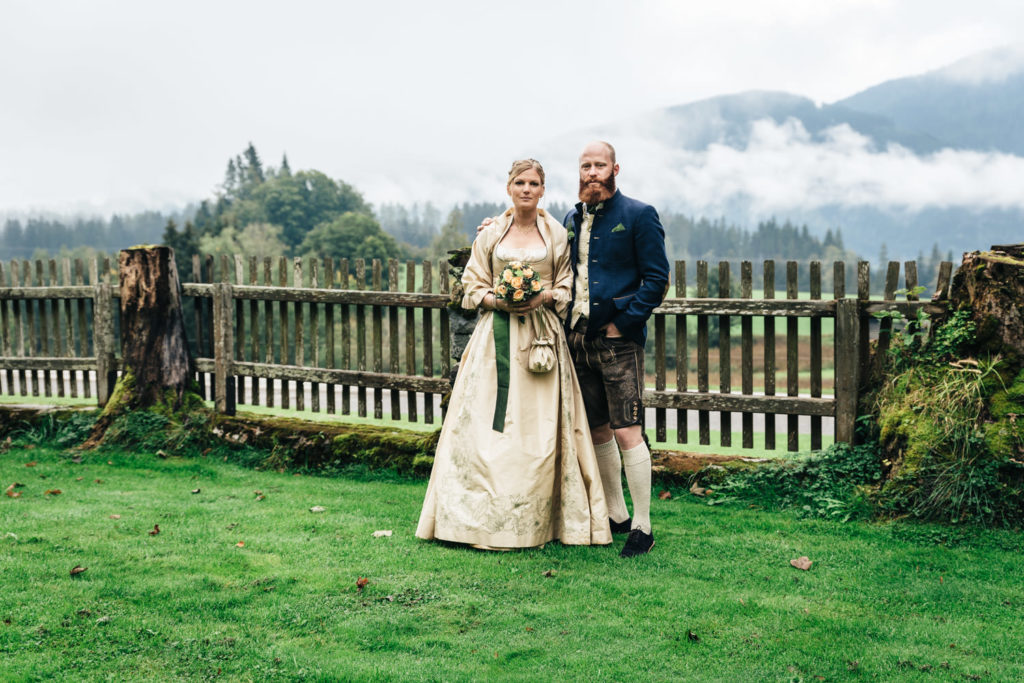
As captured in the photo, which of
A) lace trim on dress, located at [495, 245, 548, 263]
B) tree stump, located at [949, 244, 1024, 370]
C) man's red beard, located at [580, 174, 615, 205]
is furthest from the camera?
tree stump, located at [949, 244, 1024, 370]

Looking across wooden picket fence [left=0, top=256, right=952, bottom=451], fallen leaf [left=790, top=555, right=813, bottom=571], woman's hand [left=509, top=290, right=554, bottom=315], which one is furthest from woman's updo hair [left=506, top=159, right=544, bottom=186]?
fallen leaf [left=790, top=555, right=813, bottom=571]

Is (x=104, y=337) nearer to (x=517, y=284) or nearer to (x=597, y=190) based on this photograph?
(x=517, y=284)

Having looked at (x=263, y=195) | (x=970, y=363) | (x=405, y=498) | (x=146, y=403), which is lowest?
(x=405, y=498)

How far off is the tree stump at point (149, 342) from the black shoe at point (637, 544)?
5.20m

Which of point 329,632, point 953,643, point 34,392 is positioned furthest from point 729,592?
point 34,392

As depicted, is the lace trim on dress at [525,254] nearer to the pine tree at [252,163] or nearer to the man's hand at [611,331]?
the man's hand at [611,331]

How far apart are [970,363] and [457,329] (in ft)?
12.6

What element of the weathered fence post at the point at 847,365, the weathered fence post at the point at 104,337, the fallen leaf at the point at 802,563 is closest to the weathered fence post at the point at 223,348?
the weathered fence post at the point at 104,337

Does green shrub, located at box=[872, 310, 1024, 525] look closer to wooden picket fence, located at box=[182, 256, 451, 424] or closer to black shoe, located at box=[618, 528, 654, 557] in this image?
black shoe, located at box=[618, 528, 654, 557]

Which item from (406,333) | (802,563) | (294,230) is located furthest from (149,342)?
(294,230)

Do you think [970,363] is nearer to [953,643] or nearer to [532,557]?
[953,643]

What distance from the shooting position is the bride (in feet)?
16.0

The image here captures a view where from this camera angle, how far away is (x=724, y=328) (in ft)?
22.0

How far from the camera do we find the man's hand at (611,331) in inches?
194
